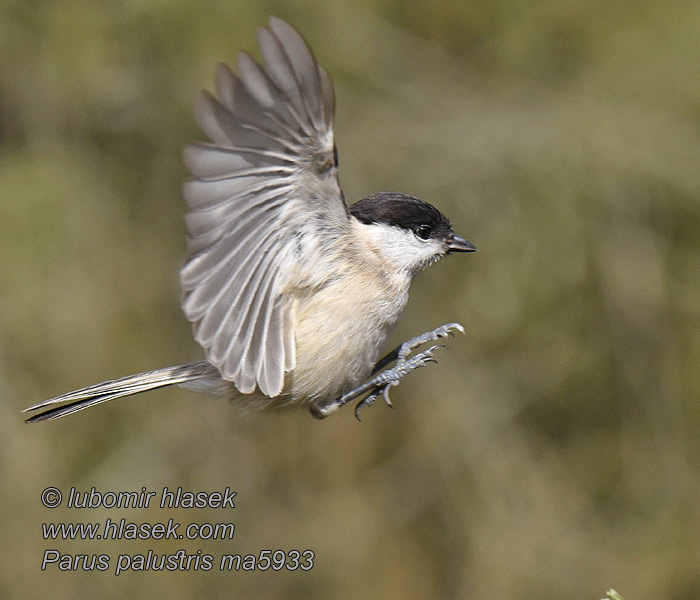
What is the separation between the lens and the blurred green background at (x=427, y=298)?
12.6 feet

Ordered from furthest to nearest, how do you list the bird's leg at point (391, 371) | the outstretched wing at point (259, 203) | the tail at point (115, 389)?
the tail at point (115, 389), the bird's leg at point (391, 371), the outstretched wing at point (259, 203)

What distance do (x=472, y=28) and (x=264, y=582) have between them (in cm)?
298

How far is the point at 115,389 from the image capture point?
7.47 ft

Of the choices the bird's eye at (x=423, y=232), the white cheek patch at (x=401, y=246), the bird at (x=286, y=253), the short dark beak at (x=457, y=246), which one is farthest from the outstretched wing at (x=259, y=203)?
the short dark beak at (x=457, y=246)

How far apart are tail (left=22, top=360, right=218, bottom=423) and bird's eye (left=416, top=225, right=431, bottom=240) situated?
2.28 feet

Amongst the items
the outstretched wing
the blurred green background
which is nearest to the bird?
the outstretched wing

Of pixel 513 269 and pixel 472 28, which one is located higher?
pixel 472 28

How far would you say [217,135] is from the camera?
164 cm

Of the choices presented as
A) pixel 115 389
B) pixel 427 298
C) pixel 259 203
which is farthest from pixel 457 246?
pixel 427 298

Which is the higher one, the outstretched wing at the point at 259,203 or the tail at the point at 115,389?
the outstretched wing at the point at 259,203

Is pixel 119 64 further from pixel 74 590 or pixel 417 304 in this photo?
pixel 74 590

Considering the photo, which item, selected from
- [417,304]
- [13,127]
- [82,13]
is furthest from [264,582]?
[82,13]

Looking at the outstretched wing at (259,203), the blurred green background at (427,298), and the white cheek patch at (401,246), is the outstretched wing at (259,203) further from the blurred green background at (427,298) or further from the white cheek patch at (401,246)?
the blurred green background at (427,298)

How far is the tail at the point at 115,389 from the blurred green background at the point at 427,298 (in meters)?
1.53
